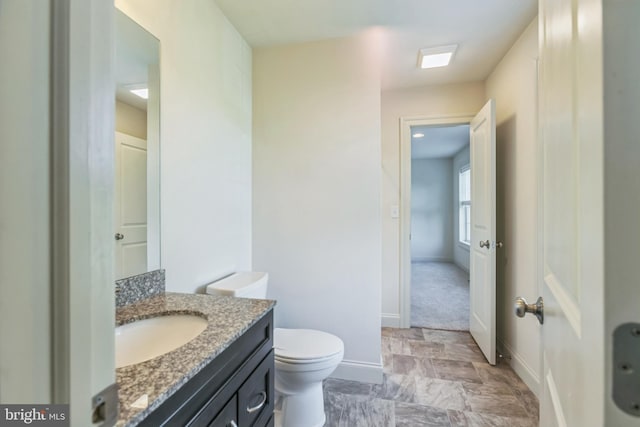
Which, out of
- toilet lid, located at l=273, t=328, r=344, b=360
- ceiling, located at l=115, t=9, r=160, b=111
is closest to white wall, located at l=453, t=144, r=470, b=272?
toilet lid, located at l=273, t=328, r=344, b=360

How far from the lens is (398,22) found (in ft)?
6.04

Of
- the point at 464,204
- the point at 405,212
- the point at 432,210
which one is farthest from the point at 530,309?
the point at 432,210

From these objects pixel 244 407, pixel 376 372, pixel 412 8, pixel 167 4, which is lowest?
pixel 376 372

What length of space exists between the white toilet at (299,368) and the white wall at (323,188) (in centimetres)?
40

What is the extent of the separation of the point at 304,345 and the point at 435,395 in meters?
0.96

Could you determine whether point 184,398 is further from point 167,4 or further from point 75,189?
point 167,4

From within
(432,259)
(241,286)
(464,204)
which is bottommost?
(432,259)

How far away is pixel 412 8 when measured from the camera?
1714mm

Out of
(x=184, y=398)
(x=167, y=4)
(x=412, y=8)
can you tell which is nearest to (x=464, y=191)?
(x=412, y=8)

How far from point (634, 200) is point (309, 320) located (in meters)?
1.96

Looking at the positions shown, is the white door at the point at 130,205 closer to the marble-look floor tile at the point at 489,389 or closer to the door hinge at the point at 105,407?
the door hinge at the point at 105,407
